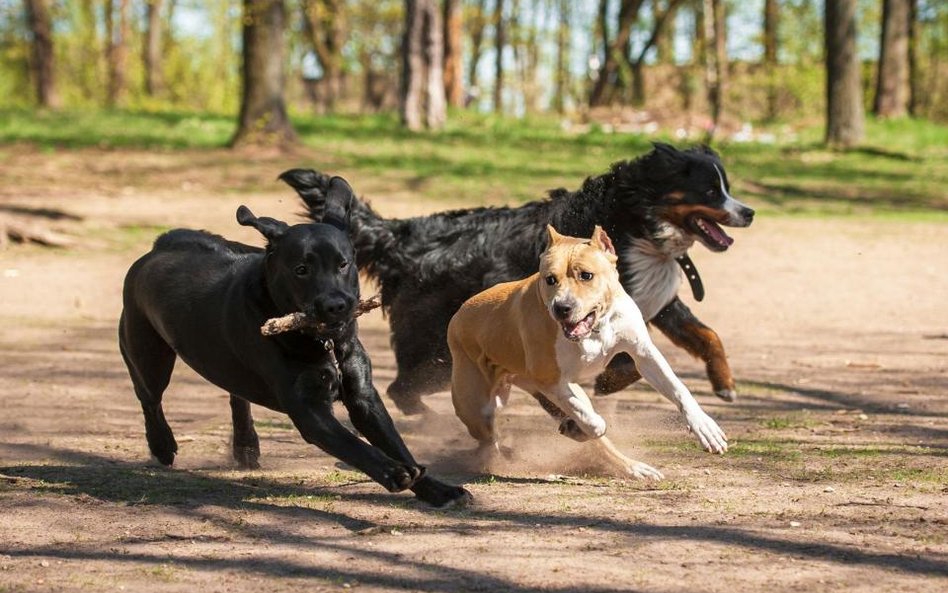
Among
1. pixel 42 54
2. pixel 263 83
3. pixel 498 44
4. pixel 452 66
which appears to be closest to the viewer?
pixel 263 83

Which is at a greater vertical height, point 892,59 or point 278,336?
point 892,59

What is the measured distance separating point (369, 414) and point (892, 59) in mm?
23397

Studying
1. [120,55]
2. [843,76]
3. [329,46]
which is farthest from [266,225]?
[120,55]

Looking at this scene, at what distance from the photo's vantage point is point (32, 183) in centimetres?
1798

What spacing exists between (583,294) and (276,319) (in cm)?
131

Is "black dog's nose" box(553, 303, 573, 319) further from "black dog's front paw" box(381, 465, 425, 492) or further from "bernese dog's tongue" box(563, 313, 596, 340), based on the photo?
"black dog's front paw" box(381, 465, 425, 492)

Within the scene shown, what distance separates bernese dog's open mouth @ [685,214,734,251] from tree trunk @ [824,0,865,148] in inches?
647

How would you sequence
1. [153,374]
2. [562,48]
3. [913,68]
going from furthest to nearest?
[562,48] < [913,68] < [153,374]

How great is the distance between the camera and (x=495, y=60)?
5241 cm

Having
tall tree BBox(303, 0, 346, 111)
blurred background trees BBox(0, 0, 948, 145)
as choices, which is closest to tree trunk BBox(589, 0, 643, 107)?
blurred background trees BBox(0, 0, 948, 145)

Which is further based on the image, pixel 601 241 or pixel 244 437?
pixel 244 437

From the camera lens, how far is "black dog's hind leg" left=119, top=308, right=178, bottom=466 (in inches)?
264

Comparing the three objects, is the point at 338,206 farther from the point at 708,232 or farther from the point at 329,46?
the point at 329,46

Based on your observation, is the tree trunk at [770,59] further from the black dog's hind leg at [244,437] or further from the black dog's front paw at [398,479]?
the black dog's front paw at [398,479]
